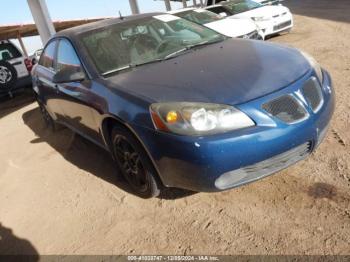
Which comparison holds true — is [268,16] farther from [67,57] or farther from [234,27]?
[67,57]

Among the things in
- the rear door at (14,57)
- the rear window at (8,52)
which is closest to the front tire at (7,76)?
the rear door at (14,57)

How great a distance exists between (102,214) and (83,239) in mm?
355

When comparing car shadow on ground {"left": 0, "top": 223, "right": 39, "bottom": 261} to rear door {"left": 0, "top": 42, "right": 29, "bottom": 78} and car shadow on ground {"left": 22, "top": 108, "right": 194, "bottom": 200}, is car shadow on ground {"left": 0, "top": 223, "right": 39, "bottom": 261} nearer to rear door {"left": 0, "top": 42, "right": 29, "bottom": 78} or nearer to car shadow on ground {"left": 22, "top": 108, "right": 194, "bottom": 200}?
car shadow on ground {"left": 22, "top": 108, "right": 194, "bottom": 200}

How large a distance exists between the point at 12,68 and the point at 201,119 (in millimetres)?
8276

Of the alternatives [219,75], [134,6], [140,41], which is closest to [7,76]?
[140,41]

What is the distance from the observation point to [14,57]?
1032cm

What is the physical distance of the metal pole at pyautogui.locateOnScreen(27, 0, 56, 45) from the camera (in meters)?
11.6

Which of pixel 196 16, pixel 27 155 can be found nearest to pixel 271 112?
pixel 27 155

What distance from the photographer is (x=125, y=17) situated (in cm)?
464

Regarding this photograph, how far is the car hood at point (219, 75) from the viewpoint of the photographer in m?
2.95

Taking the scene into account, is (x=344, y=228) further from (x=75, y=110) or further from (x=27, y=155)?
(x=27, y=155)

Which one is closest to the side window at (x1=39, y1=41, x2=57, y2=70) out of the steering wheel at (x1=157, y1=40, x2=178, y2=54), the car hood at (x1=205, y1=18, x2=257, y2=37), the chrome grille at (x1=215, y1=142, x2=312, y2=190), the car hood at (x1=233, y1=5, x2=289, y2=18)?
the steering wheel at (x1=157, y1=40, x2=178, y2=54)

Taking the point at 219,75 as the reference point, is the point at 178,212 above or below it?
below

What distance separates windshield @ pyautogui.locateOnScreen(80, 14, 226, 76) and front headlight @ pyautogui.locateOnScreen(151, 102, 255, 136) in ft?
3.61
